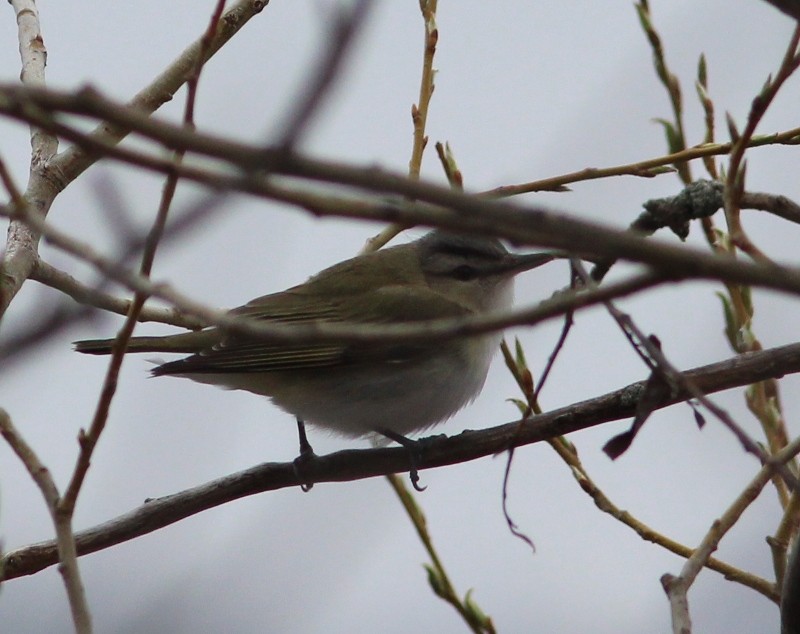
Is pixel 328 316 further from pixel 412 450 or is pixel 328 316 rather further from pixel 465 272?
pixel 412 450

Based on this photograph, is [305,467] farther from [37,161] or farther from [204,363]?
[37,161]

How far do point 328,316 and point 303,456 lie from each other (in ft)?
4.58

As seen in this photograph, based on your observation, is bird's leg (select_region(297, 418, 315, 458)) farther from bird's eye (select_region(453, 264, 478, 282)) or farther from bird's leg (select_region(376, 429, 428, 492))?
bird's eye (select_region(453, 264, 478, 282))

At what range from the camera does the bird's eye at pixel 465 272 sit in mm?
5742

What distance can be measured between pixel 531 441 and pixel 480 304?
258 centimetres

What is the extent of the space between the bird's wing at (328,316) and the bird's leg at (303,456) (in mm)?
301

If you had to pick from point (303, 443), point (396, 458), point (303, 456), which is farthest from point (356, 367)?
point (396, 458)

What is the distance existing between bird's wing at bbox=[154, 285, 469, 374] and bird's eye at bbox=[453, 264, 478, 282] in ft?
0.73

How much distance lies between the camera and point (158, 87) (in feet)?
13.1

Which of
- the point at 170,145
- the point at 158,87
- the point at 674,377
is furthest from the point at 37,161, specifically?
the point at 170,145

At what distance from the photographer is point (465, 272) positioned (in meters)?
5.75

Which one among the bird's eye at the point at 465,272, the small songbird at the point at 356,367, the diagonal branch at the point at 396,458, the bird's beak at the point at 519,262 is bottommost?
the diagonal branch at the point at 396,458

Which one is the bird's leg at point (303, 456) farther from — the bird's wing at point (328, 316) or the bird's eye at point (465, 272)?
the bird's eye at point (465, 272)

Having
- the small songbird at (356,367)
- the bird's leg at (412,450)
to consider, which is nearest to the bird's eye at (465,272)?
the small songbird at (356,367)
